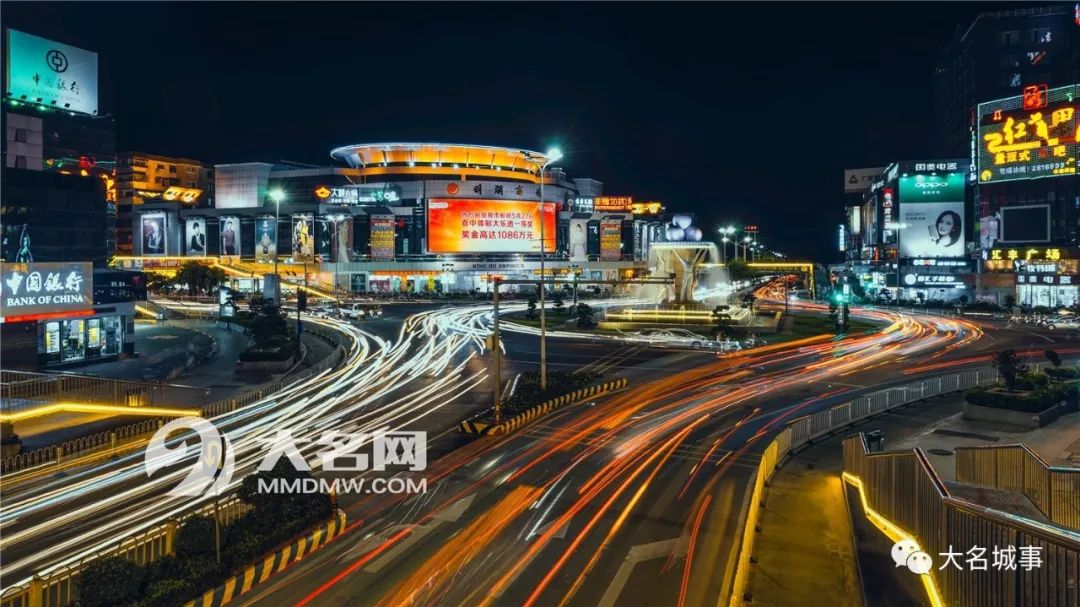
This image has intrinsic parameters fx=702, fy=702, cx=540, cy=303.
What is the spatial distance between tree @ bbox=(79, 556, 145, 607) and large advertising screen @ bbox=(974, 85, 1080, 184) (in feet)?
305

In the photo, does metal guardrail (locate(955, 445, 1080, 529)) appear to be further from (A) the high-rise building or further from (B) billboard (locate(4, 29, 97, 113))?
(A) the high-rise building

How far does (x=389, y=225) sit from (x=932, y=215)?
81235 millimetres

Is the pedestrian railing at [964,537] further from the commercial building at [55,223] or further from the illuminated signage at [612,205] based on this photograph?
the illuminated signage at [612,205]

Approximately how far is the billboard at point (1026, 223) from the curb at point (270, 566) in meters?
94.7

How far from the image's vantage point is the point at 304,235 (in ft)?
365

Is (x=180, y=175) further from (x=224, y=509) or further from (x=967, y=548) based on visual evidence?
(x=967, y=548)

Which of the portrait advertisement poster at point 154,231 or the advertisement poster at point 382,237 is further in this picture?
the portrait advertisement poster at point 154,231

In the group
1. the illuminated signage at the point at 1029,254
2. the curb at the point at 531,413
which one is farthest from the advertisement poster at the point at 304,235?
the illuminated signage at the point at 1029,254

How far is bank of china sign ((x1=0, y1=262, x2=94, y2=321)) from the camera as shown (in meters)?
30.9

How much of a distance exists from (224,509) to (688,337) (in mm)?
42133

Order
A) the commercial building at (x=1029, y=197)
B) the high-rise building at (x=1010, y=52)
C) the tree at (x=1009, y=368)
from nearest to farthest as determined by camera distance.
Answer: the tree at (x=1009, y=368), the commercial building at (x=1029, y=197), the high-rise building at (x=1010, y=52)

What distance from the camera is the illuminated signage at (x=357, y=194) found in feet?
369

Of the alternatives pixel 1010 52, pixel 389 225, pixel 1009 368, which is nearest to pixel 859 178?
pixel 1010 52

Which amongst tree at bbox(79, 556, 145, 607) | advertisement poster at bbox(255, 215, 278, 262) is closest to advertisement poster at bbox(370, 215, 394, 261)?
advertisement poster at bbox(255, 215, 278, 262)
